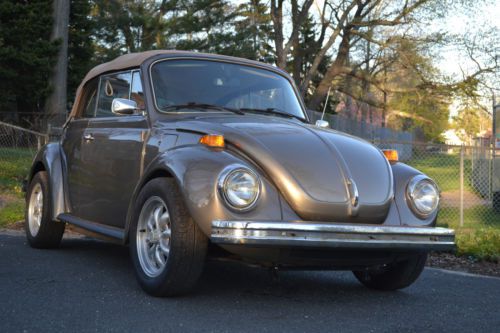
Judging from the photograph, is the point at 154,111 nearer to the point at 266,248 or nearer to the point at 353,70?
the point at 266,248

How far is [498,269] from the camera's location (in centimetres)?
660

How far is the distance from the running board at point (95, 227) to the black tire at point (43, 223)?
27 centimetres

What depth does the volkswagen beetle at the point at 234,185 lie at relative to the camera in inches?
159

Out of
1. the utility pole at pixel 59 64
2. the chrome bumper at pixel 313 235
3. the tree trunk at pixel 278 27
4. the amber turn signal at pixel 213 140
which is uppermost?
the tree trunk at pixel 278 27

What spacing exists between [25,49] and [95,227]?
19005 mm

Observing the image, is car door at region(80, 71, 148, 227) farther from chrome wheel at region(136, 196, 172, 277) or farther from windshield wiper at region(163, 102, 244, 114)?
chrome wheel at region(136, 196, 172, 277)

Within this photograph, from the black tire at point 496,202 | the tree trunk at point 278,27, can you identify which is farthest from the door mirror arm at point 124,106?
the tree trunk at point 278,27

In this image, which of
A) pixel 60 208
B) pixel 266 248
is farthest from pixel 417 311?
pixel 60 208

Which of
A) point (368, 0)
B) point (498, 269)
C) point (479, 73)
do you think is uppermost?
point (368, 0)

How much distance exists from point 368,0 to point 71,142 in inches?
1072

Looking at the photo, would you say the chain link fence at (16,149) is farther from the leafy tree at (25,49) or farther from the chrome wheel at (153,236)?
the chrome wheel at (153,236)

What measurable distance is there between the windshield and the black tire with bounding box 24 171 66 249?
182cm

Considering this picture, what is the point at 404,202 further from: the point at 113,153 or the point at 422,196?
the point at 113,153

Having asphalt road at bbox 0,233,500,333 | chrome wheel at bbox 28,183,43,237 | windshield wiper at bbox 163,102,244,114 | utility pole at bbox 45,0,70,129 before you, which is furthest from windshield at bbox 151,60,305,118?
utility pole at bbox 45,0,70,129
